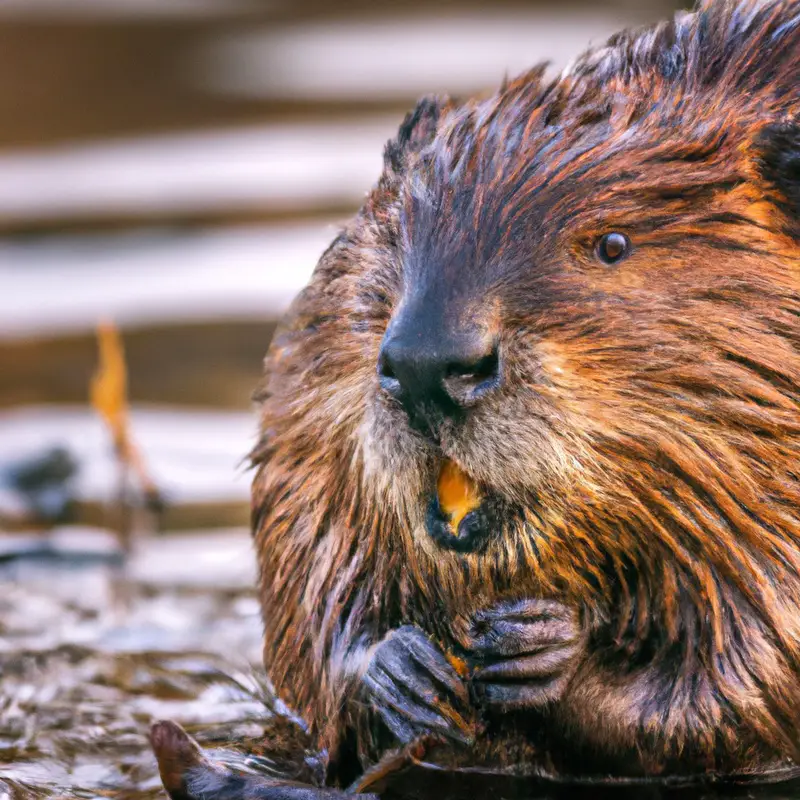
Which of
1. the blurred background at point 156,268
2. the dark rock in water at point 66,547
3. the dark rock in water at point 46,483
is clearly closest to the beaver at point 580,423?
the blurred background at point 156,268

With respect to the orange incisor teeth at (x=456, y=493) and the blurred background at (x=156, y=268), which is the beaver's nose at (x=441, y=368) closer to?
the orange incisor teeth at (x=456, y=493)

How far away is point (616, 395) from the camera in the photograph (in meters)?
2.50

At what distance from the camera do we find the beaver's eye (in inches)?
101

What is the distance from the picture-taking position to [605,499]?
2.54 meters

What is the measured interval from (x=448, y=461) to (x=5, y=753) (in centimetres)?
114

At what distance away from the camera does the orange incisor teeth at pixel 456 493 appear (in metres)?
2.51

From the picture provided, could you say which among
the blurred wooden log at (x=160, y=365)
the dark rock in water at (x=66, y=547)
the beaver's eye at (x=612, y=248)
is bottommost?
the dark rock in water at (x=66, y=547)

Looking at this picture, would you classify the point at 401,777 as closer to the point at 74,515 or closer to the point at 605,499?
the point at 605,499

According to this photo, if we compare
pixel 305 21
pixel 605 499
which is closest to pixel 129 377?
pixel 605 499

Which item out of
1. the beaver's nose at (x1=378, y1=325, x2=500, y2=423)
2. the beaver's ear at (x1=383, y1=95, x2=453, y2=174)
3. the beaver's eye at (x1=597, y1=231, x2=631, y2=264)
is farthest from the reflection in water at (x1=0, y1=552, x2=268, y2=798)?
the beaver's eye at (x1=597, y1=231, x2=631, y2=264)

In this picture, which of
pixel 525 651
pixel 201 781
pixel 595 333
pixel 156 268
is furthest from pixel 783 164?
pixel 156 268

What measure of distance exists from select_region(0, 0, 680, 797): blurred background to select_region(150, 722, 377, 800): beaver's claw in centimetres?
33

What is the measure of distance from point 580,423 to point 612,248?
0.28 meters

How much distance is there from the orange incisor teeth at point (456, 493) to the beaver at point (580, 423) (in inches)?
0.5
